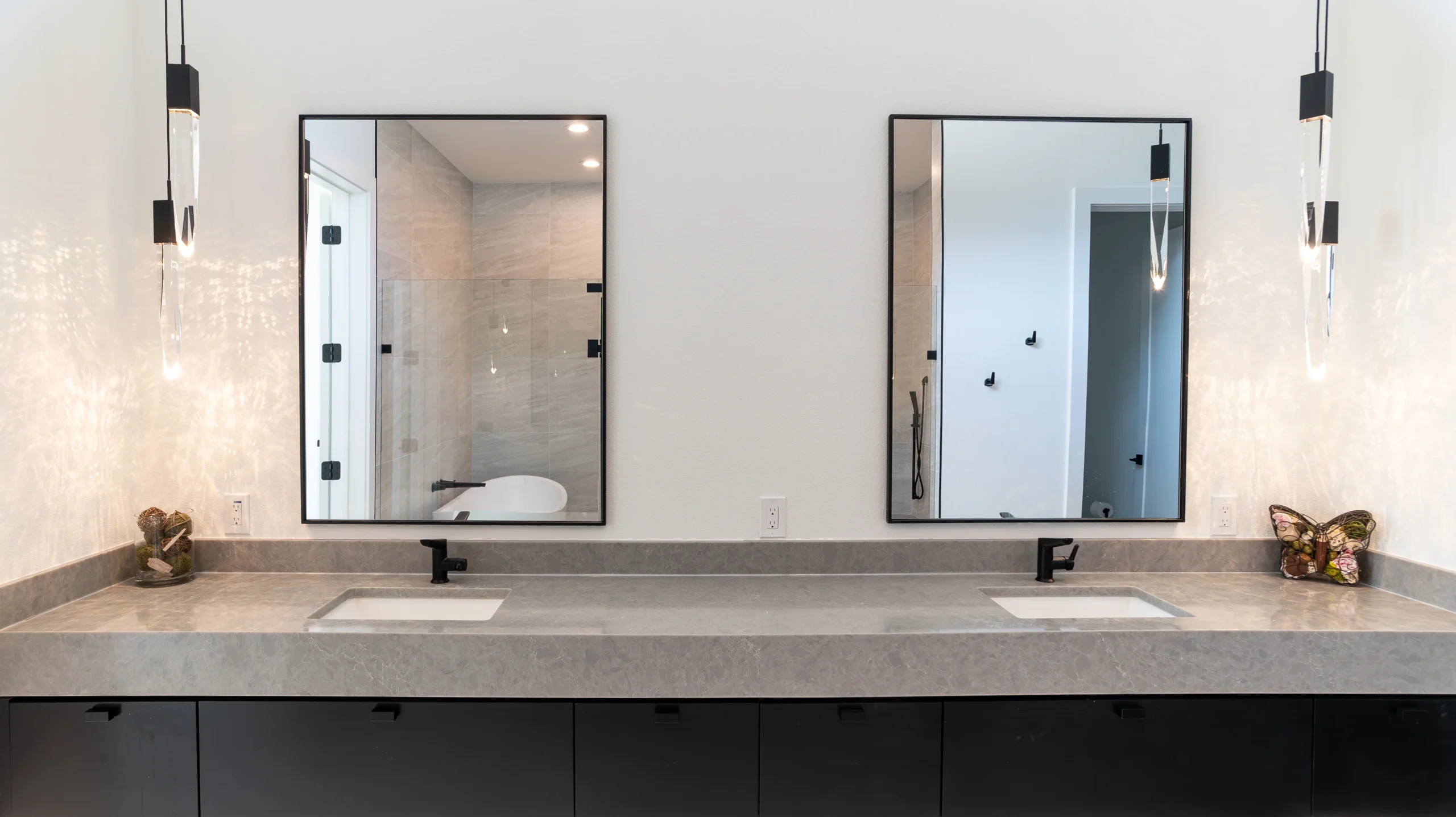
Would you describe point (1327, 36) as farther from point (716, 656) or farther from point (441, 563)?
point (441, 563)

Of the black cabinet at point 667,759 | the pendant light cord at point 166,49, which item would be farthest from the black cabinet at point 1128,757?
the pendant light cord at point 166,49

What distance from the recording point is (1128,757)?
169 centimetres

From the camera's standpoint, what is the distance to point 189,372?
211 centimetres

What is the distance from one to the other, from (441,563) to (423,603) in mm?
121

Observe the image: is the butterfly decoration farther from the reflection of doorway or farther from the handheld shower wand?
the handheld shower wand

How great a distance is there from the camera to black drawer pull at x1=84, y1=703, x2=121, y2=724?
1644mm

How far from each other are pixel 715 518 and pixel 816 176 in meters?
1.05

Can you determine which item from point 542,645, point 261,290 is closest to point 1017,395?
point 542,645

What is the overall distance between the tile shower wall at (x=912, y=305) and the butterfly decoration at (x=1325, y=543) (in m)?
1.05

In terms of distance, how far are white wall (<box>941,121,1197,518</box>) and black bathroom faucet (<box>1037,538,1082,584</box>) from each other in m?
0.12

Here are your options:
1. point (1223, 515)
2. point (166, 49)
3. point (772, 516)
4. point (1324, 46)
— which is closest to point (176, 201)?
point (166, 49)

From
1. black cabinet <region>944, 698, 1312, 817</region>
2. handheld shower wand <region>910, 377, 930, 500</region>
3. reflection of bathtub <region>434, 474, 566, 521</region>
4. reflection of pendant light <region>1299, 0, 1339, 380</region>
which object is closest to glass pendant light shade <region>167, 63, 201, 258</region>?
reflection of bathtub <region>434, 474, 566, 521</region>

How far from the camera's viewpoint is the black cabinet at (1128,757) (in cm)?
168

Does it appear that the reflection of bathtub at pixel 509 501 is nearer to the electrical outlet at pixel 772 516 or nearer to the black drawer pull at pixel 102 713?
the electrical outlet at pixel 772 516
